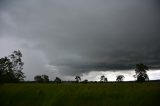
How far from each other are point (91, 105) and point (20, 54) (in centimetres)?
6217

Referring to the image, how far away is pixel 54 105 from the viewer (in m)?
13.2

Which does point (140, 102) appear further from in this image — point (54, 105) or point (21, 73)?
point (21, 73)

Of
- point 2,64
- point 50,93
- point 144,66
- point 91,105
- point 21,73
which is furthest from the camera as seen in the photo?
point 144,66

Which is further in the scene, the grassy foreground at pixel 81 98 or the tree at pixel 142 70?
the tree at pixel 142 70

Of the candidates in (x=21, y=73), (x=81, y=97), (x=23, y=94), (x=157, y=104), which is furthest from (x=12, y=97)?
(x=21, y=73)

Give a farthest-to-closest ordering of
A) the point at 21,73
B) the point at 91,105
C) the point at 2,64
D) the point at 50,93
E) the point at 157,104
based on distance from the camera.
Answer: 1. the point at 21,73
2. the point at 2,64
3. the point at 50,93
4. the point at 91,105
5. the point at 157,104

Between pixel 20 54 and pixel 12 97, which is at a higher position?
pixel 20 54

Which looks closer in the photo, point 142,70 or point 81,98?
point 81,98

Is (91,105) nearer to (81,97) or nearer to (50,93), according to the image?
(81,97)

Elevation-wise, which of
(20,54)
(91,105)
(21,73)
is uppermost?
(20,54)

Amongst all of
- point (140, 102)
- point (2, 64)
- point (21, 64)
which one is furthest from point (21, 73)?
point (140, 102)

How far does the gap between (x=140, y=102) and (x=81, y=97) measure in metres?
3.75

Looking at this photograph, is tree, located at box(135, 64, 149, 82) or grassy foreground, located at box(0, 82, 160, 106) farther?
tree, located at box(135, 64, 149, 82)

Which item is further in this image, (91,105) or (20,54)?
(20,54)
